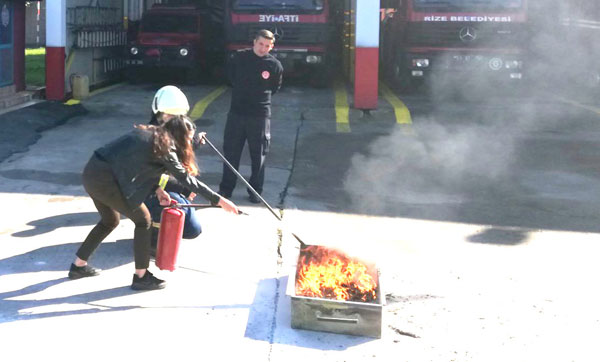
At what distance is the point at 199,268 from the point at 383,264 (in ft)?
4.90

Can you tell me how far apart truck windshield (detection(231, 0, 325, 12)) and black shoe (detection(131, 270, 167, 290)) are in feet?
37.8

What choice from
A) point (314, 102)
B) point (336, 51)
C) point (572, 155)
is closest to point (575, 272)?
point (572, 155)

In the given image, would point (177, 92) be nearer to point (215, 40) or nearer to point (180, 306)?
point (180, 306)

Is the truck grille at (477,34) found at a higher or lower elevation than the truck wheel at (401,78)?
higher

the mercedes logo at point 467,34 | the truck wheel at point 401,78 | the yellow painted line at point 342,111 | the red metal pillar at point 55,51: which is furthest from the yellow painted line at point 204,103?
the mercedes logo at point 467,34

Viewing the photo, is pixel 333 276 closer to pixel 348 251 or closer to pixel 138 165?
pixel 348 251

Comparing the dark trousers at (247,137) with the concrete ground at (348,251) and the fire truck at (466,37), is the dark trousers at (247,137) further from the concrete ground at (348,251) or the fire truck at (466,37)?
the fire truck at (466,37)

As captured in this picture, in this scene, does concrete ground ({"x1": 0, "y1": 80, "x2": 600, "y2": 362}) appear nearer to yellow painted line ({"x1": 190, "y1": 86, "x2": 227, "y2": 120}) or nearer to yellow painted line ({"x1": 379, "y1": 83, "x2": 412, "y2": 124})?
yellow painted line ({"x1": 379, "y1": 83, "x2": 412, "y2": 124})

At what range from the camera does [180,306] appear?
5.29 metres

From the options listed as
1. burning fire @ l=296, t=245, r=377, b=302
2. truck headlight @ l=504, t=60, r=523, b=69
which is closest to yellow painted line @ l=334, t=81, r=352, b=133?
truck headlight @ l=504, t=60, r=523, b=69

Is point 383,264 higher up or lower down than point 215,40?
lower down

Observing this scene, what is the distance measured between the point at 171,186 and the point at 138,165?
1.32 m

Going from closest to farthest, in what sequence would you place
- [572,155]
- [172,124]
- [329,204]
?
[172,124] → [329,204] → [572,155]

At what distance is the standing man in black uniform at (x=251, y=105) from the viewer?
7797 mm
